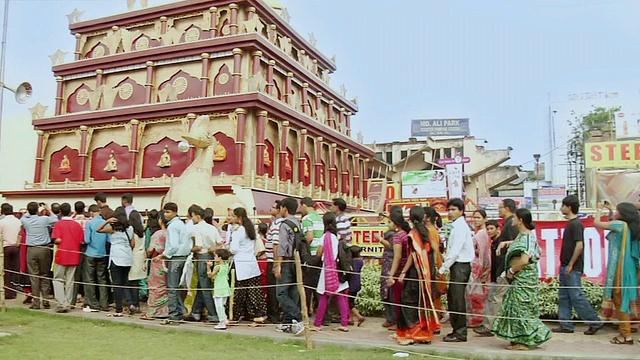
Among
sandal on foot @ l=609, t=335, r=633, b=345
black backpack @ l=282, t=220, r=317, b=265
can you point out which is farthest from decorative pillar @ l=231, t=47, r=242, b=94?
sandal on foot @ l=609, t=335, r=633, b=345

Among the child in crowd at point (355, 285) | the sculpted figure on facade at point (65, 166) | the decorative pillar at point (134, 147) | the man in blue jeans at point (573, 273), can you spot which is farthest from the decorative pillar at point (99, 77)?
the man in blue jeans at point (573, 273)

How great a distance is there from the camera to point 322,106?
29.7 meters

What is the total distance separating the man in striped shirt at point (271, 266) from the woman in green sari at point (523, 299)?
303cm

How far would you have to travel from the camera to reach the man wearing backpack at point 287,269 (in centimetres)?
672

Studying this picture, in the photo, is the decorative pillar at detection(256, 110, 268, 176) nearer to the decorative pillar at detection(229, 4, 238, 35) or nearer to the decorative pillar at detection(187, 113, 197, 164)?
the decorative pillar at detection(187, 113, 197, 164)

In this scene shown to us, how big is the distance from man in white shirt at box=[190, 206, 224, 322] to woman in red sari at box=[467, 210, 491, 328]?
3.53 meters

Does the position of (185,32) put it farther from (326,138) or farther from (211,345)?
(211,345)

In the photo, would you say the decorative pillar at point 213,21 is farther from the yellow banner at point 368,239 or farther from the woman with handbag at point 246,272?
the woman with handbag at point 246,272

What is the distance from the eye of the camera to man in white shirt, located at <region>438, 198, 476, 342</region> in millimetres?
5984

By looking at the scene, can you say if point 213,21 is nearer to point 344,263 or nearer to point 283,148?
point 283,148

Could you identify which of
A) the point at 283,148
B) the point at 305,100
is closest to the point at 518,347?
the point at 283,148

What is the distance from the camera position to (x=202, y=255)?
7.41 m

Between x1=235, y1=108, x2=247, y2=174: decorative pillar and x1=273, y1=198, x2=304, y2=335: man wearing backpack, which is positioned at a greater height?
x1=235, y1=108, x2=247, y2=174: decorative pillar

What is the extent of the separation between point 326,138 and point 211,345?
2170cm
